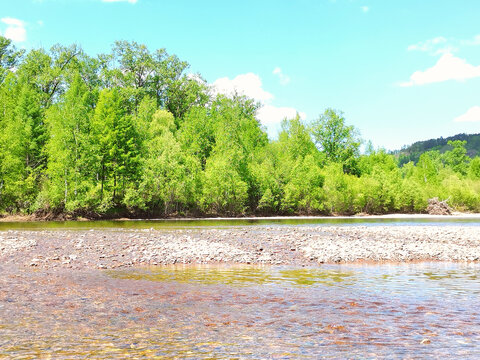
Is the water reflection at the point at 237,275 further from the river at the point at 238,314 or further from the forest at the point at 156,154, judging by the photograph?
the forest at the point at 156,154

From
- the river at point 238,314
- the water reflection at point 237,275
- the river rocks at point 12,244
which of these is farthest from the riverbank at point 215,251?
the river at point 238,314

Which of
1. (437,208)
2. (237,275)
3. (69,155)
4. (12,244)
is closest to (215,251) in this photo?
(237,275)

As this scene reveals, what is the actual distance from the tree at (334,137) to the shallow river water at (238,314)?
92897 mm

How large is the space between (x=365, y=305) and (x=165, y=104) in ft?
306

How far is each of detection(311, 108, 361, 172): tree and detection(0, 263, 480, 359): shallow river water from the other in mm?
92897

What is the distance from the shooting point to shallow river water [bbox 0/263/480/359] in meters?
8.20

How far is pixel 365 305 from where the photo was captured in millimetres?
11930

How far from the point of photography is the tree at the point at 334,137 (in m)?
108

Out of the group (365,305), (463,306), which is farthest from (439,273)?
(365,305)

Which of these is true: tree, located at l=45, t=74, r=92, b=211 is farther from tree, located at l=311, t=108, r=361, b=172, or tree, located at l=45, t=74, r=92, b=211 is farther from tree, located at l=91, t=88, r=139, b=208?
tree, located at l=311, t=108, r=361, b=172

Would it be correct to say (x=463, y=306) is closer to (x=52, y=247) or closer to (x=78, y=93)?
(x=52, y=247)

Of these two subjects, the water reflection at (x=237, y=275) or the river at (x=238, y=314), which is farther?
the water reflection at (x=237, y=275)

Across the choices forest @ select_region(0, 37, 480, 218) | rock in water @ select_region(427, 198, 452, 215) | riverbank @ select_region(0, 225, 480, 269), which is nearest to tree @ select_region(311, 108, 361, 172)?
forest @ select_region(0, 37, 480, 218)

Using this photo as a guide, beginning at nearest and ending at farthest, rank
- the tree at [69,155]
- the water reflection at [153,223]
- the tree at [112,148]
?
the water reflection at [153,223]
the tree at [69,155]
the tree at [112,148]
